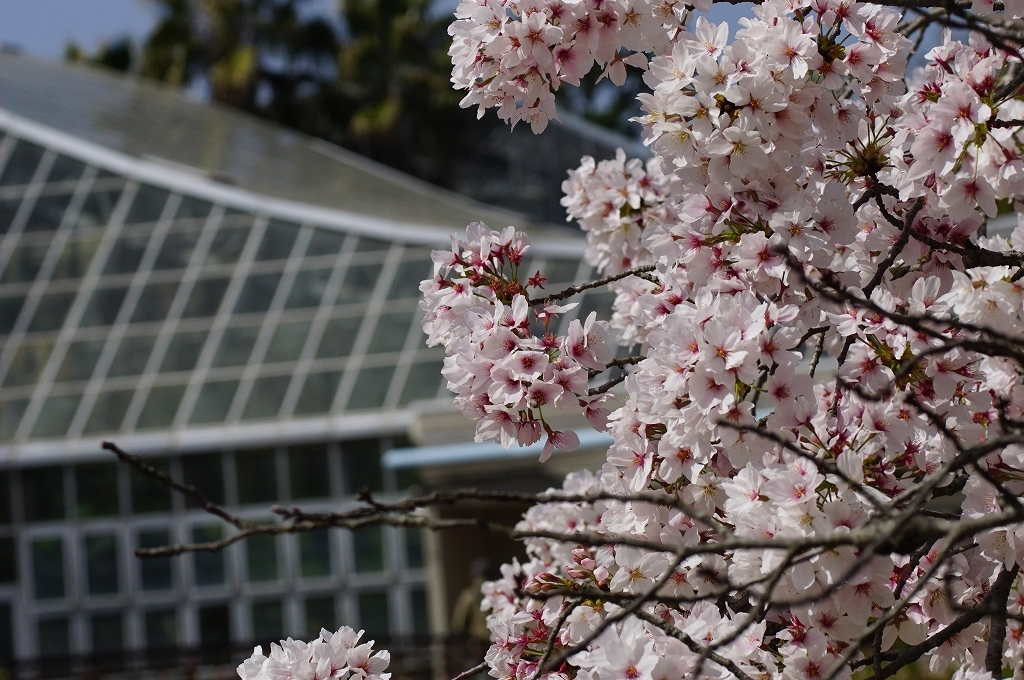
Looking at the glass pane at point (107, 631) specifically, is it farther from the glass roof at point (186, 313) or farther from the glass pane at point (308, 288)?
the glass pane at point (308, 288)

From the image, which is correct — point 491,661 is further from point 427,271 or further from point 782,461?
point 427,271

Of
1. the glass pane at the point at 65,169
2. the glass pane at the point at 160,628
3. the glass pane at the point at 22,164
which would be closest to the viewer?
the glass pane at the point at 160,628

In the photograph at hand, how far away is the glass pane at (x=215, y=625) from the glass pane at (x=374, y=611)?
1.29m

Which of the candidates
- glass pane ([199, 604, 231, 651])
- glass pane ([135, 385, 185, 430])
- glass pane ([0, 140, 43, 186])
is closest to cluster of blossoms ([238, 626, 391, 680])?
glass pane ([199, 604, 231, 651])

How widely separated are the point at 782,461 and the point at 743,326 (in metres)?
0.34

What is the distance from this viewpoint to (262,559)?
12484 millimetres

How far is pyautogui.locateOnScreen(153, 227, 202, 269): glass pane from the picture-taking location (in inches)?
552

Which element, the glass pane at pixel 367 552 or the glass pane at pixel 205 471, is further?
the glass pane at pixel 205 471

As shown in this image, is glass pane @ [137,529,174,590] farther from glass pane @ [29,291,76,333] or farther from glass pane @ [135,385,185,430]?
glass pane @ [29,291,76,333]

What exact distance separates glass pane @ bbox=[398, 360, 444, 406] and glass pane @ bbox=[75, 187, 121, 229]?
173 inches

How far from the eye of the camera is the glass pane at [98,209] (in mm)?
14539

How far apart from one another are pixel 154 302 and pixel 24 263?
1782 mm

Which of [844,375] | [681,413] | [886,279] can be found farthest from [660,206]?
[681,413]

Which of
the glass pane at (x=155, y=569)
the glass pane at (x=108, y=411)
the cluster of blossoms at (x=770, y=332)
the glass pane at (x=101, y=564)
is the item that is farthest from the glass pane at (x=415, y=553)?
the cluster of blossoms at (x=770, y=332)
